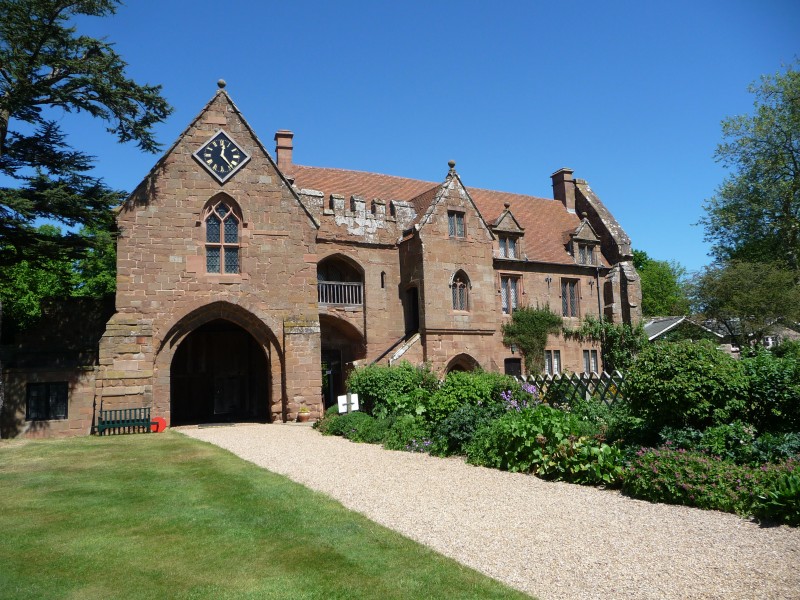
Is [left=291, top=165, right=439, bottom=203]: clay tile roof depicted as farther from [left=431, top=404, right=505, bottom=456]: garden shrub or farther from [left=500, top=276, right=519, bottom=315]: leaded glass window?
[left=431, top=404, right=505, bottom=456]: garden shrub

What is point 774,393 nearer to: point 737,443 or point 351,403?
point 737,443

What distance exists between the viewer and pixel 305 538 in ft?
23.6

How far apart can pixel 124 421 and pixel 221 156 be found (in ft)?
31.0

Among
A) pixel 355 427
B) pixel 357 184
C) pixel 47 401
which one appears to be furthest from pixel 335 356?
pixel 47 401

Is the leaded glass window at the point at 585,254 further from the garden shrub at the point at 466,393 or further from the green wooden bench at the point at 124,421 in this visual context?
the green wooden bench at the point at 124,421

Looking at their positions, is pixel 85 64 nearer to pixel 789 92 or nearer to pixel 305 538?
pixel 305 538

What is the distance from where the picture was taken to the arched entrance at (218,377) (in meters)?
25.2

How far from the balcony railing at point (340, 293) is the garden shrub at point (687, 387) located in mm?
16208

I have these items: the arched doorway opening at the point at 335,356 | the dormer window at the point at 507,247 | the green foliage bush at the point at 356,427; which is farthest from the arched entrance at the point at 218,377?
the dormer window at the point at 507,247

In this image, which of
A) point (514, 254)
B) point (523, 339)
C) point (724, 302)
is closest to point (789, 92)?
point (724, 302)

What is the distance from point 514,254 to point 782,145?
19.4m

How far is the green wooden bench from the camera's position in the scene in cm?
1802

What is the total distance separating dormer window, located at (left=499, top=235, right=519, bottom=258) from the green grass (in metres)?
21.0

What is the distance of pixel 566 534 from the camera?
7.38 meters
